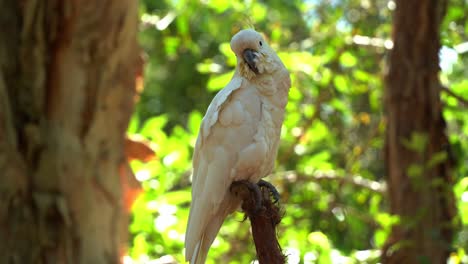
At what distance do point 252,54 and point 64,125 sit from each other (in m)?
2.11

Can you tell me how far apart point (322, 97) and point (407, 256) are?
4.36 feet

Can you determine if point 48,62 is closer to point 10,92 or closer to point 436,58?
point 10,92

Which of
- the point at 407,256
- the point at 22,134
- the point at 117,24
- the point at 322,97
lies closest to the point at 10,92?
the point at 22,134

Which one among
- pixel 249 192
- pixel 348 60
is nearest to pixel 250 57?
pixel 249 192

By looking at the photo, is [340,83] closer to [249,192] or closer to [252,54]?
[252,54]

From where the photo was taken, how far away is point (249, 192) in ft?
7.02

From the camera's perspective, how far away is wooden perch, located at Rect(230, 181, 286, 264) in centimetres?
191

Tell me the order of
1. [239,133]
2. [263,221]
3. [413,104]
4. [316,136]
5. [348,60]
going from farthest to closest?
[316,136] < [348,60] < [413,104] < [239,133] < [263,221]

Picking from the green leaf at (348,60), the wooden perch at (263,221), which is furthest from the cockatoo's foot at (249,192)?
the green leaf at (348,60)

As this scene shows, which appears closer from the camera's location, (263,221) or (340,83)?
(263,221)

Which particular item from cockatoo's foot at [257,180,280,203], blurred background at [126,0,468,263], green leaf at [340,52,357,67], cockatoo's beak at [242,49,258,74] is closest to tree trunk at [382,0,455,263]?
blurred background at [126,0,468,263]

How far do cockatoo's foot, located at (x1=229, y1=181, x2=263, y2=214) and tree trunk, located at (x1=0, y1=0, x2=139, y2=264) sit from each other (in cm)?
186

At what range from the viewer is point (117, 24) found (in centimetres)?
414

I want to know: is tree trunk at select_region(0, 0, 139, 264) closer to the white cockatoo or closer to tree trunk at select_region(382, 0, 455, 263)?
tree trunk at select_region(382, 0, 455, 263)
